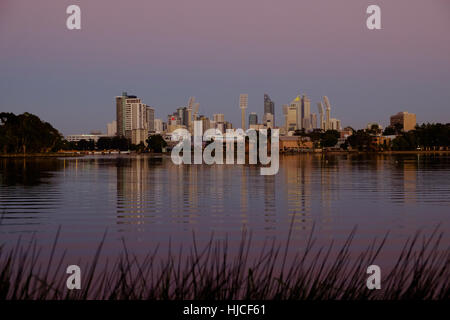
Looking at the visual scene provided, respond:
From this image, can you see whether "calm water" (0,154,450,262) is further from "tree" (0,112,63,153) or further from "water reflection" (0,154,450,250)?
"tree" (0,112,63,153)

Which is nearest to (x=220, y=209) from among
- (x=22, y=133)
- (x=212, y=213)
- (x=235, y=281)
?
(x=212, y=213)

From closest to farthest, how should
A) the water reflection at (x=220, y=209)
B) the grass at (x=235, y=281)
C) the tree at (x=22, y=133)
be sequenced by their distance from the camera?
1. the grass at (x=235, y=281)
2. the water reflection at (x=220, y=209)
3. the tree at (x=22, y=133)

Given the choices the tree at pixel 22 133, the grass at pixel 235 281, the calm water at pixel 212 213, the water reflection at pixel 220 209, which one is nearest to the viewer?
the grass at pixel 235 281

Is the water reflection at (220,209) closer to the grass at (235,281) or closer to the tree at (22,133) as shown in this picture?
the grass at (235,281)

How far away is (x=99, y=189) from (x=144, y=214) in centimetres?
1389

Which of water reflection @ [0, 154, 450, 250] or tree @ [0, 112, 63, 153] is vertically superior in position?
tree @ [0, 112, 63, 153]

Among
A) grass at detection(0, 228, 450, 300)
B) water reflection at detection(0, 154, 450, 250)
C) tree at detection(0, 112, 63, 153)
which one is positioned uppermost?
tree at detection(0, 112, 63, 153)

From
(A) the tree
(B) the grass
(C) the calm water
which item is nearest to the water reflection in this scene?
(C) the calm water

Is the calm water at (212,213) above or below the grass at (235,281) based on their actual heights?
below

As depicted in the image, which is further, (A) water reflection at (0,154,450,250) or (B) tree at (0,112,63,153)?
(B) tree at (0,112,63,153)

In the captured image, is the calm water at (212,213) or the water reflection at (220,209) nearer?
the calm water at (212,213)

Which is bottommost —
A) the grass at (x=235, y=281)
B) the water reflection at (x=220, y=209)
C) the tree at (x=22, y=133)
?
the water reflection at (x=220, y=209)

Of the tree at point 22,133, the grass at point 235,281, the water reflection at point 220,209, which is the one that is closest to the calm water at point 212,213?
the water reflection at point 220,209
